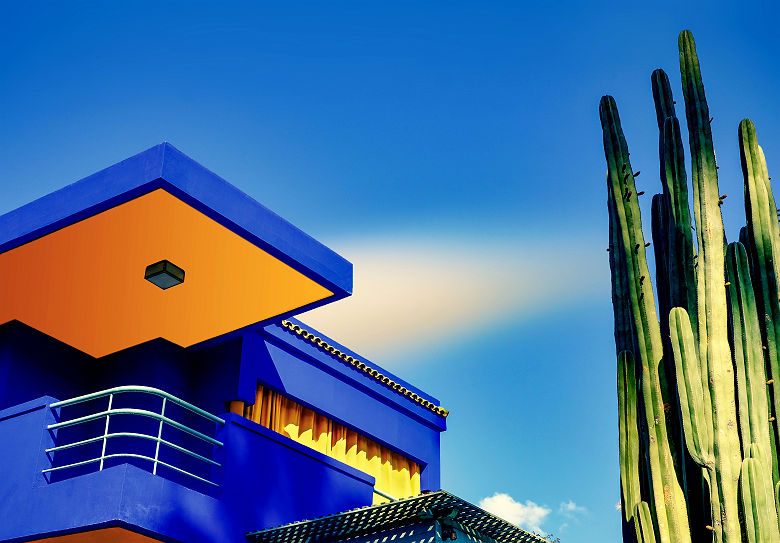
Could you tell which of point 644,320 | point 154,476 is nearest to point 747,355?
point 644,320

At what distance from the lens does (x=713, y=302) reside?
9312mm

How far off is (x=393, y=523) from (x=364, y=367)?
4.29 m

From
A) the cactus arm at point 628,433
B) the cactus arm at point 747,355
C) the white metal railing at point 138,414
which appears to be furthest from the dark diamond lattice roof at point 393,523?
the cactus arm at point 747,355

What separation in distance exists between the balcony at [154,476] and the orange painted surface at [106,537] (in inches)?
5.0

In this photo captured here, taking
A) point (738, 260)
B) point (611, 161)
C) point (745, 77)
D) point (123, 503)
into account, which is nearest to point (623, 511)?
point (738, 260)

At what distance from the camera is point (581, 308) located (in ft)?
106

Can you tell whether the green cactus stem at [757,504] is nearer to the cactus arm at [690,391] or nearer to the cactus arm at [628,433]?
the cactus arm at [690,391]

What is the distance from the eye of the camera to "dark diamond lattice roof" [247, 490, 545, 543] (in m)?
9.48

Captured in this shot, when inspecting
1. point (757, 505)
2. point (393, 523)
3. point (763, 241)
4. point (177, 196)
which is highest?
point (177, 196)

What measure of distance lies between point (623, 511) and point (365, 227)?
47.5 ft

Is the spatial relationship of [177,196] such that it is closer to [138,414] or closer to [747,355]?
[138,414]

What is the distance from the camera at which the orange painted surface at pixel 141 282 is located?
1009cm

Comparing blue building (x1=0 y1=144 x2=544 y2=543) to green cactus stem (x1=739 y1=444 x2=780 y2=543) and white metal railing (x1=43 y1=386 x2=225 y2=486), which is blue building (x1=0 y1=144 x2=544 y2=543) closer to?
white metal railing (x1=43 y1=386 x2=225 y2=486)

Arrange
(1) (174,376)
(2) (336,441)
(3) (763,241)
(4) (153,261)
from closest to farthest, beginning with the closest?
(3) (763,241) → (4) (153,261) → (1) (174,376) → (2) (336,441)
